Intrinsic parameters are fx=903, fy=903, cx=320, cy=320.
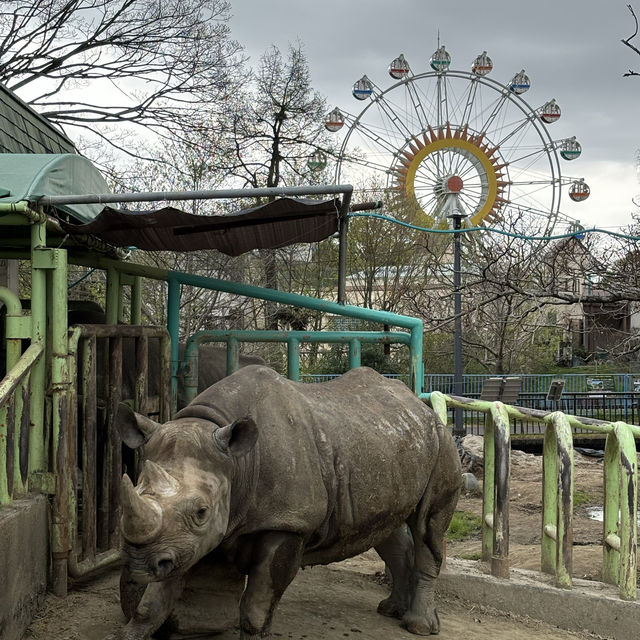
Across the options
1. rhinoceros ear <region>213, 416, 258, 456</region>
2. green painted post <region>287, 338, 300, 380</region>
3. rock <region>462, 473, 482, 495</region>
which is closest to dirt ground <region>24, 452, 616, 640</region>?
rhinoceros ear <region>213, 416, 258, 456</region>

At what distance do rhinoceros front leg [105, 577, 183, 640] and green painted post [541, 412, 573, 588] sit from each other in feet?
9.50

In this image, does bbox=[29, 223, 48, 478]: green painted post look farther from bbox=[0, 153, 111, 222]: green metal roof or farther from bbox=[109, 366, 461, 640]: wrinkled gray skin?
bbox=[109, 366, 461, 640]: wrinkled gray skin

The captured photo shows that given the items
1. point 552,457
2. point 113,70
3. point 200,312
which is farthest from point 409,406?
point 113,70

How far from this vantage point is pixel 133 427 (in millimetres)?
4164

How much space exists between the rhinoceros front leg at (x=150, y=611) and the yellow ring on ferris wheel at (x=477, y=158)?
86.0ft

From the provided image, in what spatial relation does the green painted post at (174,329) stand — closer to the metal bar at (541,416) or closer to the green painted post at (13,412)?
the green painted post at (13,412)

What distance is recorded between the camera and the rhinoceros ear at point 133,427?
13.5ft

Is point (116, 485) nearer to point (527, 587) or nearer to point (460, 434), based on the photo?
point (527, 587)

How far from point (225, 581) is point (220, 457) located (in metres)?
1.06

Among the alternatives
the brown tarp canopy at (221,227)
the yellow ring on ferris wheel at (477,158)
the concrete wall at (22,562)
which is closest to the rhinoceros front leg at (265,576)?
the concrete wall at (22,562)

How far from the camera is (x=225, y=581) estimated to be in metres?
4.79

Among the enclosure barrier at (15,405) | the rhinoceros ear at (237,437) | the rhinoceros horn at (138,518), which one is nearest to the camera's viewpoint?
the rhinoceros horn at (138,518)

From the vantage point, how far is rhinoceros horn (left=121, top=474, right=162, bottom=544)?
3480 mm

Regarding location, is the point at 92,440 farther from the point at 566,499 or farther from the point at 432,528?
the point at 566,499
